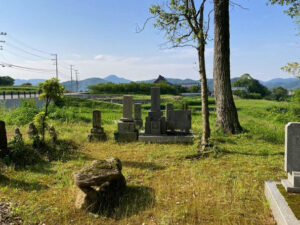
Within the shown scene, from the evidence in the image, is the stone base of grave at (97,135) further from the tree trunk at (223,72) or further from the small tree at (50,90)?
the tree trunk at (223,72)

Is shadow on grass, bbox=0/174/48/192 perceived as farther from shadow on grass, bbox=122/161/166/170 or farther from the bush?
the bush

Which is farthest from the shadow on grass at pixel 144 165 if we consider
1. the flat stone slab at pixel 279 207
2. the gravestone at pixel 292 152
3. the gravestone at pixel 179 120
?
the gravestone at pixel 179 120

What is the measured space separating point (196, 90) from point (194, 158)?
80.1 metres

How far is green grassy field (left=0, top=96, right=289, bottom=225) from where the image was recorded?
3818 millimetres

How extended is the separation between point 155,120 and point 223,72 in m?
3.70

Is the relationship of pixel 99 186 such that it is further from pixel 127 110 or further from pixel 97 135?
pixel 127 110

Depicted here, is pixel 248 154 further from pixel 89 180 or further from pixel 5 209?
pixel 5 209

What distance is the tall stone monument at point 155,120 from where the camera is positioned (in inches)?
392

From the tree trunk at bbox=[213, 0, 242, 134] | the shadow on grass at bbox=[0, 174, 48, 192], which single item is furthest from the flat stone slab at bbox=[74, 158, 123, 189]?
the tree trunk at bbox=[213, 0, 242, 134]

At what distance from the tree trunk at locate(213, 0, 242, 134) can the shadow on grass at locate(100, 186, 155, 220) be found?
21.4 ft

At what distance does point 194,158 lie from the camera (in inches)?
274

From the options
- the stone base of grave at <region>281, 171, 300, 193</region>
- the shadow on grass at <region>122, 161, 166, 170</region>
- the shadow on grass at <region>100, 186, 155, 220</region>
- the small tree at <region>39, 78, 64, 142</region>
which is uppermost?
the small tree at <region>39, 78, 64, 142</region>

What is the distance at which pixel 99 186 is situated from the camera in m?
4.67

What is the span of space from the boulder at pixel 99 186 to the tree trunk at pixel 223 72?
673 cm
